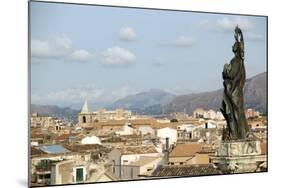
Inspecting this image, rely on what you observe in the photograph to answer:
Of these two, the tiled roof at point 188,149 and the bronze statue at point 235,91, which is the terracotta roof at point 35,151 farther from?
the bronze statue at point 235,91

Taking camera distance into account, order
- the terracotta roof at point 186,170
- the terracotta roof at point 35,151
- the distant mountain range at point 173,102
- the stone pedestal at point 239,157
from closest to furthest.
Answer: the terracotta roof at point 35,151, the distant mountain range at point 173,102, the terracotta roof at point 186,170, the stone pedestal at point 239,157

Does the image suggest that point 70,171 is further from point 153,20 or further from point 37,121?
point 153,20

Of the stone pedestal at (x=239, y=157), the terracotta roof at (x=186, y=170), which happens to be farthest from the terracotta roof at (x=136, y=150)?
the stone pedestal at (x=239, y=157)

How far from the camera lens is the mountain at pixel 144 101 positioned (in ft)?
15.6

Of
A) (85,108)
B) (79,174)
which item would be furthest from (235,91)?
(79,174)

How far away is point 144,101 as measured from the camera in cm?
480

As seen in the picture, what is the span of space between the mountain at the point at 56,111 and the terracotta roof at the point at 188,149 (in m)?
0.86

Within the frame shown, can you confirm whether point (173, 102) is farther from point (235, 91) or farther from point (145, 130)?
point (235, 91)

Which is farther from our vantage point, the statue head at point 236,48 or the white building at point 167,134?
the statue head at point 236,48

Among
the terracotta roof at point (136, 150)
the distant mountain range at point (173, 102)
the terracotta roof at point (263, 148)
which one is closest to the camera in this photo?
the distant mountain range at point (173, 102)

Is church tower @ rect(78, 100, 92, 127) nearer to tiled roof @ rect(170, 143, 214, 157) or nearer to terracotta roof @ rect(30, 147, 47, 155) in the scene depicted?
terracotta roof @ rect(30, 147, 47, 155)

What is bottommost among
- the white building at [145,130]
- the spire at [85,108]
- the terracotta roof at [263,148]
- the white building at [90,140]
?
the terracotta roof at [263,148]
